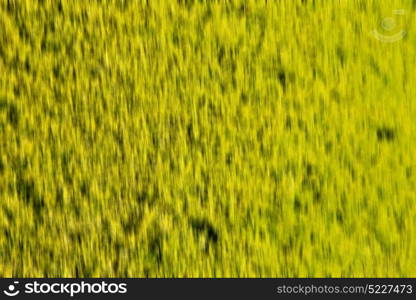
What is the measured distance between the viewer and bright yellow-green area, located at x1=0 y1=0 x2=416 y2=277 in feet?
7.50

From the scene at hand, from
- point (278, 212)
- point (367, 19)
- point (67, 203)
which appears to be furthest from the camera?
point (367, 19)

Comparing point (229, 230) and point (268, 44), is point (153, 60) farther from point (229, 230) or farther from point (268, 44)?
point (229, 230)

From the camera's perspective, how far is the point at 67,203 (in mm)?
2277

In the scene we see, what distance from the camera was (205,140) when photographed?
7.98ft

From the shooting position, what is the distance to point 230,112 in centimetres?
247

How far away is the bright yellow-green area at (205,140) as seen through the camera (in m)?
2.29

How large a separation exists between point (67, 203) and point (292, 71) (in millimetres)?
1038

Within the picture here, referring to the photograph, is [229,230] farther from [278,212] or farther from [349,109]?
[349,109]

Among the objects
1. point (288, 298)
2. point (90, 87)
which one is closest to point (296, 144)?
point (288, 298)

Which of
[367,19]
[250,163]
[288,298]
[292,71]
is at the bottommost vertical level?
[288,298]

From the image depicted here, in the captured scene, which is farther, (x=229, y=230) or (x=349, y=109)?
(x=349, y=109)

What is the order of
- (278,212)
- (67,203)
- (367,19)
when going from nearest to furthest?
(67,203) < (278,212) < (367,19)

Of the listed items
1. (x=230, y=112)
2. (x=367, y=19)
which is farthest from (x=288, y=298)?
(x=367, y=19)

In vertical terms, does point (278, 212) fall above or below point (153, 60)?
below
